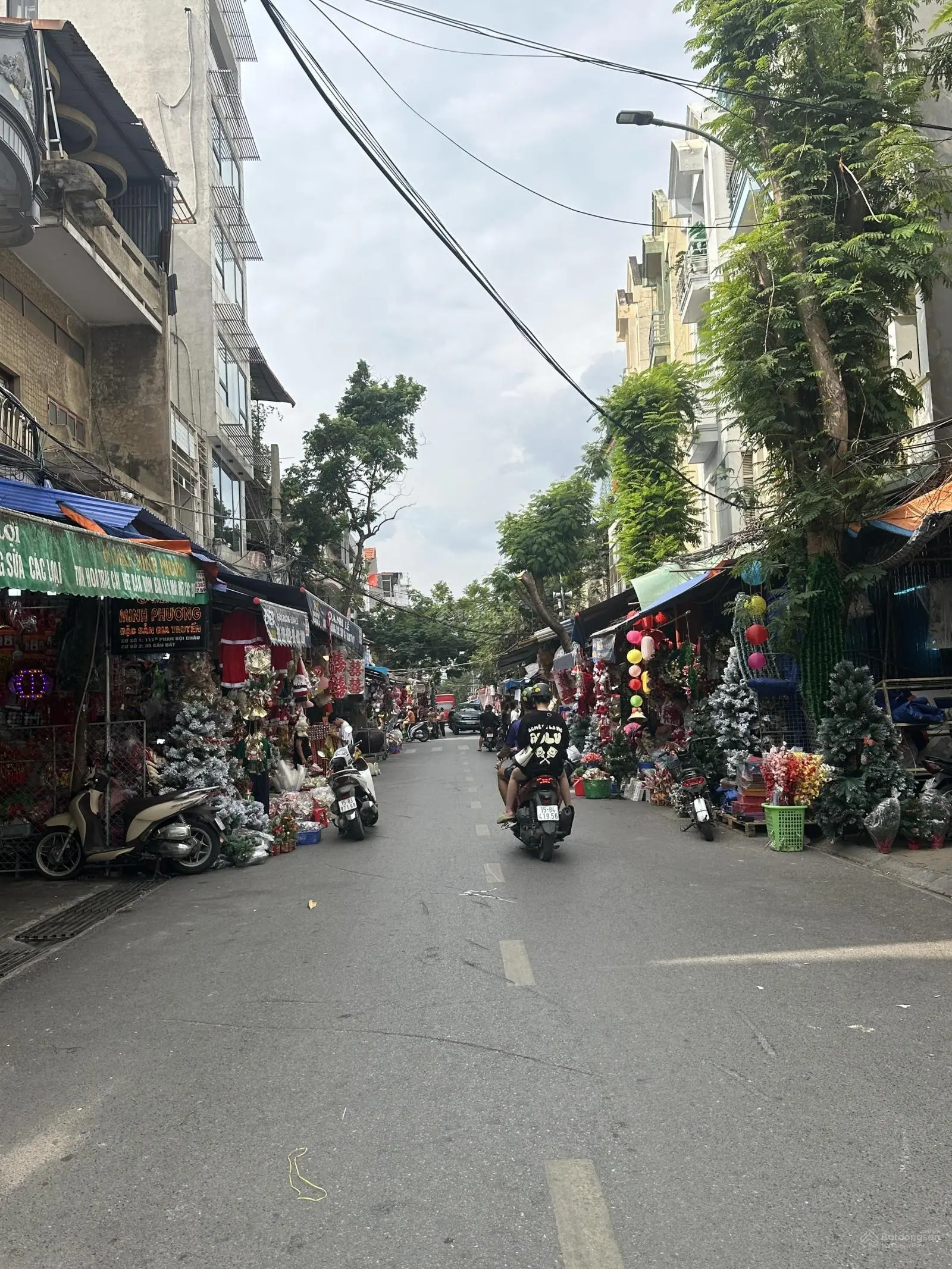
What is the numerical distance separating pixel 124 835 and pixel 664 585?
9.26 meters

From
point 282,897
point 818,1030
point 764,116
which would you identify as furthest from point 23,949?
point 764,116

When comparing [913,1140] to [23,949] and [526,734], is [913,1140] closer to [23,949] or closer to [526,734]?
[23,949]

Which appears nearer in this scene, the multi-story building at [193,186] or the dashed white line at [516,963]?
the dashed white line at [516,963]

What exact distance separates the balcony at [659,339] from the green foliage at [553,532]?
5464 mm

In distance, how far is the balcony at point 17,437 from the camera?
399 inches

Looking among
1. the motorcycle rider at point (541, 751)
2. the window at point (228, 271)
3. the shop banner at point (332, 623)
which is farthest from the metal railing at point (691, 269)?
the motorcycle rider at point (541, 751)

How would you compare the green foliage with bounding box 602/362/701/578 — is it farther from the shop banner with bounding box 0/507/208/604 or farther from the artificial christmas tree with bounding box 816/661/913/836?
the shop banner with bounding box 0/507/208/604

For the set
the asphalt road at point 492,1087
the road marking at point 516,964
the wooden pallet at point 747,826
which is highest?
the wooden pallet at point 747,826

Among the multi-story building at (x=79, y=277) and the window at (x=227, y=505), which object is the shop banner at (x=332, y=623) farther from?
the window at (x=227, y=505)

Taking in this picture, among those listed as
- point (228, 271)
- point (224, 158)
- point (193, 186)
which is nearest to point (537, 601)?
point (228, 271)

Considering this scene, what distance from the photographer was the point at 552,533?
32188 mm

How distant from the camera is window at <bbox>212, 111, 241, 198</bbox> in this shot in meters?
25.8

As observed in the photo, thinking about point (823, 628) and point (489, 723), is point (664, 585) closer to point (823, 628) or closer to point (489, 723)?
point (823, 628)

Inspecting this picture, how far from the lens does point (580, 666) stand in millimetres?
24031
